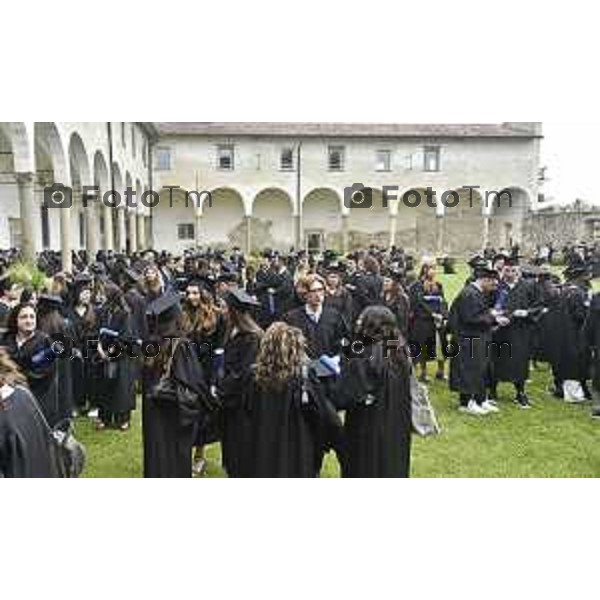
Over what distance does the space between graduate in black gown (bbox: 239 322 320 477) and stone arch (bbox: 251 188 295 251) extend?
78.7 ft

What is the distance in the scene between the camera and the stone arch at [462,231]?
898 inches

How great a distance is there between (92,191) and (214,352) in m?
12.4

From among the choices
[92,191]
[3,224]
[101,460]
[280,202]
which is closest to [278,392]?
[101,460]

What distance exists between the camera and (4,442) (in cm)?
392

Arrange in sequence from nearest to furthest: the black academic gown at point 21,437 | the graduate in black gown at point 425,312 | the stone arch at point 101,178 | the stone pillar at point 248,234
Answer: the black academic gown at point 21,437 < the graduate in black gown at point 425,312 < the stone arch at point 101,178 < the stone pillar at point 248,234

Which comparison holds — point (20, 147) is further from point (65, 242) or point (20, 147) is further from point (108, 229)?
point (108, 229)

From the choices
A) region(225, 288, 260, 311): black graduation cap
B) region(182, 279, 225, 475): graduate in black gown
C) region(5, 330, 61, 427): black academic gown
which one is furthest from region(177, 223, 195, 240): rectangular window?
region(225, 288, 260, 311): black graduation cap

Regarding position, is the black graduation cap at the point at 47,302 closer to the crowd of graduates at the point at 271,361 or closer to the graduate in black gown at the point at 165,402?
the crowd of graduates at the point at 271,361

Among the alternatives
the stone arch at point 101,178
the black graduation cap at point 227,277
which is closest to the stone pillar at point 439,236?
the stone arch at point 101,178

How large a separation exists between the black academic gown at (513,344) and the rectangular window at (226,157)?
74.8 ft

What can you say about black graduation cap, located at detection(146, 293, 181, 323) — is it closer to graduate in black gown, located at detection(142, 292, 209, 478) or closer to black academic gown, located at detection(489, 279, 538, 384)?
graduate in black gown, located at detection(142, 292, 209, 478)

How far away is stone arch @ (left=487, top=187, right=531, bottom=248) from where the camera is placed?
24469 mm

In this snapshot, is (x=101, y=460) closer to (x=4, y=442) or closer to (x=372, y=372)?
(x=4, y=442)

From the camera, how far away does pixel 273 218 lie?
105 ft
